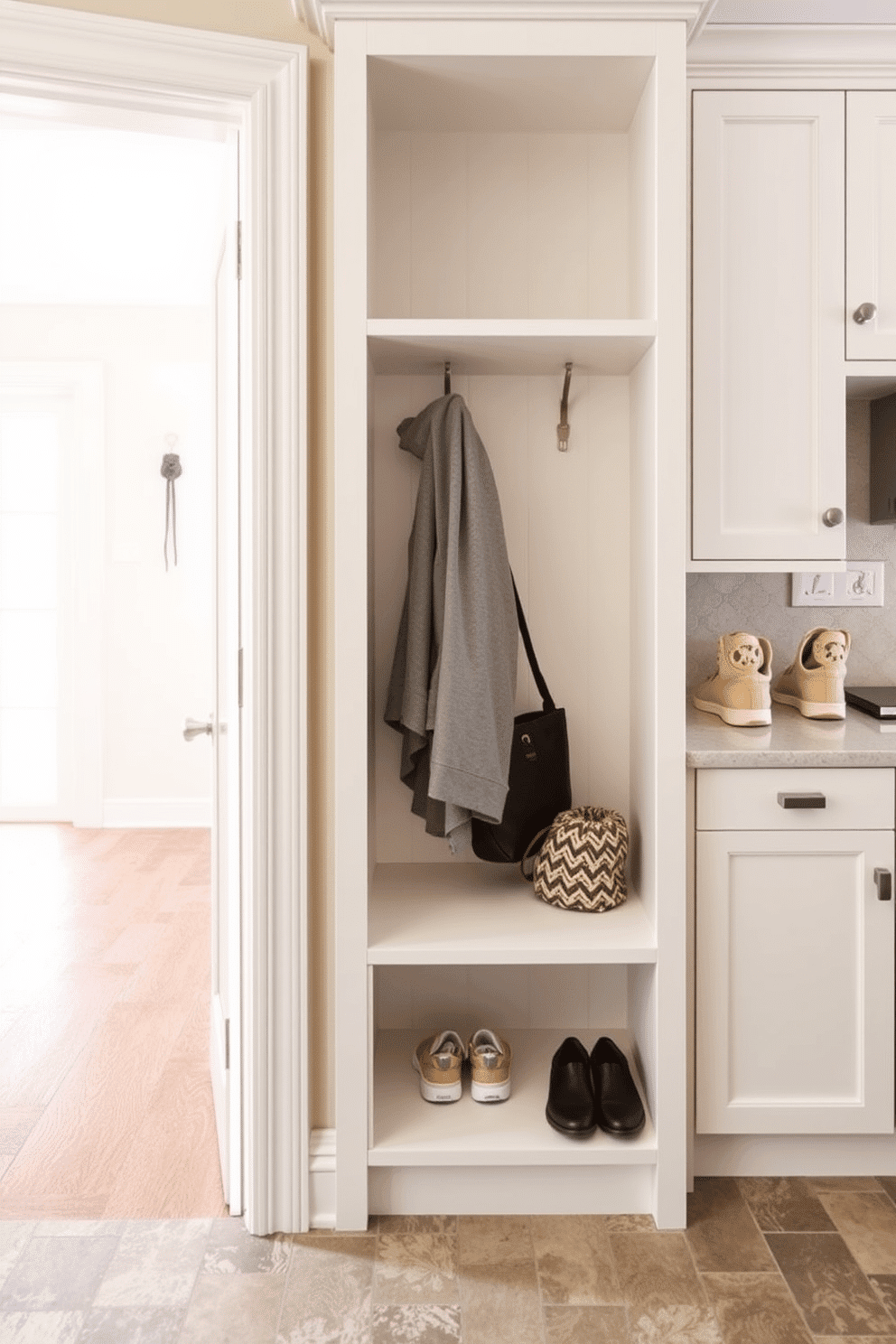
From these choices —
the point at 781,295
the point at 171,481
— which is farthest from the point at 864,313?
the point at 171,481

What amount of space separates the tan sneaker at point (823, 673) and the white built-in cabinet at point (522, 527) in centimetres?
39

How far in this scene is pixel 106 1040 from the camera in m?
2.70

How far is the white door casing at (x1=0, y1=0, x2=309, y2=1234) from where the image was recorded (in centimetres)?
176

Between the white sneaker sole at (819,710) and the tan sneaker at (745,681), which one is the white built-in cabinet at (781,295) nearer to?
the tan sneaker at (745,681)

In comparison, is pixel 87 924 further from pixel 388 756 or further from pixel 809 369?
pixel 809 369

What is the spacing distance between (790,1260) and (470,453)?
150 cm

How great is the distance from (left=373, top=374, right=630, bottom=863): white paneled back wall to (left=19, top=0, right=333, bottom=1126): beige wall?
25cm

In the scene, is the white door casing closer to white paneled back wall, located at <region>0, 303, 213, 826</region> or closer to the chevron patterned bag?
the chevron patterned bag

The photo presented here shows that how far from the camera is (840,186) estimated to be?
2.07 metres

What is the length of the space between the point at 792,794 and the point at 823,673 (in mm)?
A: 366

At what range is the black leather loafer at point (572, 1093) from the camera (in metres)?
1.87

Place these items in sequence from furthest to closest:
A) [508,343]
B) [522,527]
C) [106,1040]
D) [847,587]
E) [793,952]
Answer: [106,1040], [847,587], [522,527], [793,952], [508,343]

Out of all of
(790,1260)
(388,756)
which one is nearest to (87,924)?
(388,756)

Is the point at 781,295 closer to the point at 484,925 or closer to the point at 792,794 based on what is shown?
the point at 792,794
